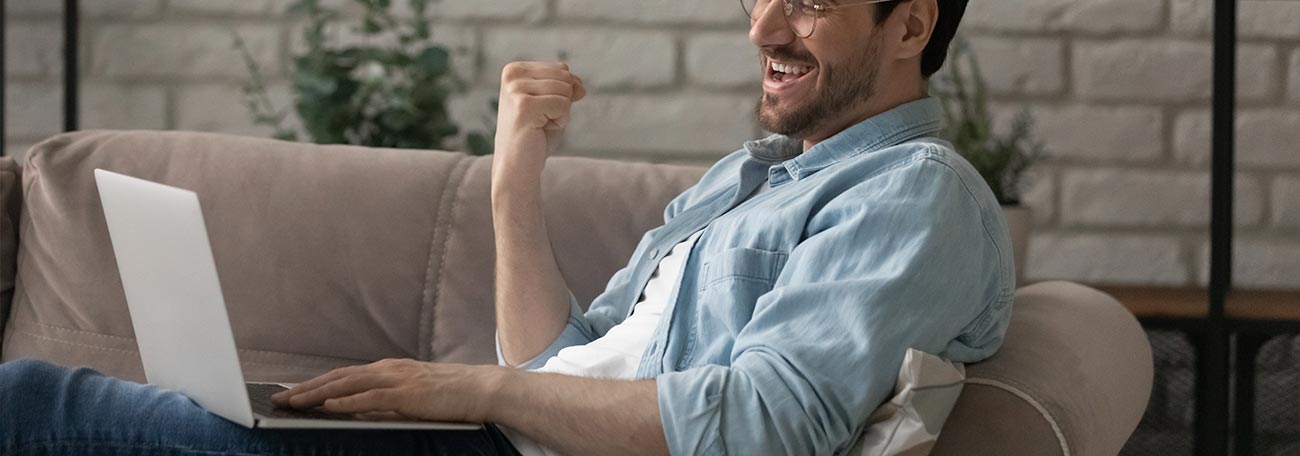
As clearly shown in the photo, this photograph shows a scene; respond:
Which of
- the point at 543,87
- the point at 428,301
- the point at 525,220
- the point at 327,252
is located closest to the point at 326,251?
the point at 327,252

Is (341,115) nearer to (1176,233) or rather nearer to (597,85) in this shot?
(597,85)

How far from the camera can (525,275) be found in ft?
5.47

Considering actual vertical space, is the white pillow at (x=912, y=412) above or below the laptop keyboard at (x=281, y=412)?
below

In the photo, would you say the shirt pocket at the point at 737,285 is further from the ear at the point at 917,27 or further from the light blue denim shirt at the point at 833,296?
the ear at the point at 917,27

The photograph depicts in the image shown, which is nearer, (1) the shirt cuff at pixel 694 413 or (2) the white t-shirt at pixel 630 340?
(1) the shirt cuff at pixel 694 413

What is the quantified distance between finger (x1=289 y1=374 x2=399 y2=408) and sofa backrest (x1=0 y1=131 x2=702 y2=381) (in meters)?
0.60

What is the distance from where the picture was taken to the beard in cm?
149

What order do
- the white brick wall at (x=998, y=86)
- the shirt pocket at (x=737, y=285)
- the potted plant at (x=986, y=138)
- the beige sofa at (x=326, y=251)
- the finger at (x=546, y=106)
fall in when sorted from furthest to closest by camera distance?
the white brick wall at (x=998, y=86) → the potted plant at (x=986, y=138) → the beige sofa at (x=326, y=251) → the finger at (x=546, y=106) → the shirt pocket at (x=737, y=285)

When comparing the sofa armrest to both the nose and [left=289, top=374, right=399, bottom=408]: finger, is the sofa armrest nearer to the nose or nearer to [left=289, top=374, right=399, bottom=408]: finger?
the nose

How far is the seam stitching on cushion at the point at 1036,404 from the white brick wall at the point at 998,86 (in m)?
1.24

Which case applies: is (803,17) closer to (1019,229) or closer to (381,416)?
(381,416)

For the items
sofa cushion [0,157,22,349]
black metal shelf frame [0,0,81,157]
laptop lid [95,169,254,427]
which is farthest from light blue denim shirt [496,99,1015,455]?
black metal shelf frame [0,0,81,157]

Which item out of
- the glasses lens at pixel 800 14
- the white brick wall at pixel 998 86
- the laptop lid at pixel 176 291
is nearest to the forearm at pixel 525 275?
the glasses lens at pixel 800 14

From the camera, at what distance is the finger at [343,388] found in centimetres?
127
